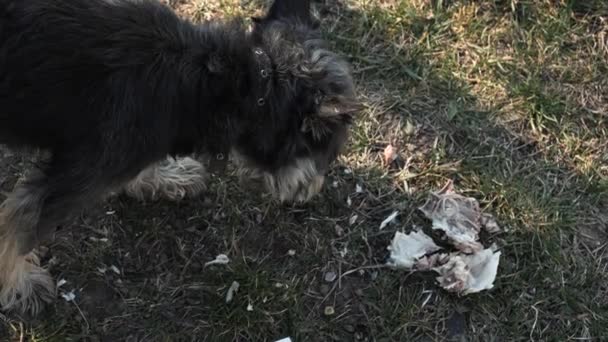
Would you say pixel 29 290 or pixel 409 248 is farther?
pixel 409 248

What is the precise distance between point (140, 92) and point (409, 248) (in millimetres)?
1747

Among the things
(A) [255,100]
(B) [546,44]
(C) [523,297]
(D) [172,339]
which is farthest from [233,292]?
(B) [546,44]

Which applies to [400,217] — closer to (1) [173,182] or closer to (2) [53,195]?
(1) [173,182]

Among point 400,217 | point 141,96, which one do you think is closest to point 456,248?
point 400,217

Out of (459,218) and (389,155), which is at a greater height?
(389,155)

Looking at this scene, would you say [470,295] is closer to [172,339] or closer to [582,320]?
[582,320]

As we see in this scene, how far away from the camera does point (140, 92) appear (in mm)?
2785

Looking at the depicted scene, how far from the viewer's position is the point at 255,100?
288 centimetres

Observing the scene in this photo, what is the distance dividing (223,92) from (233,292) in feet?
3.85

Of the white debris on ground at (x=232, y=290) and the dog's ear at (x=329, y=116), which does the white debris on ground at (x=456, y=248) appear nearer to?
the white debris on ground at (x=232, y=290)

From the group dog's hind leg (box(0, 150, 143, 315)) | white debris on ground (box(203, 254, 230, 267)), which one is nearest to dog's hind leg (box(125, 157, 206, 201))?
white debris on ground (box(203, 254, 230, 267))

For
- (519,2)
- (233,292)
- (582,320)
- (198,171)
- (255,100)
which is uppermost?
(255,100)

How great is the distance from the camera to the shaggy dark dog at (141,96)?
2738 millimetres

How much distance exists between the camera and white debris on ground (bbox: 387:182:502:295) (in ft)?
12.2
